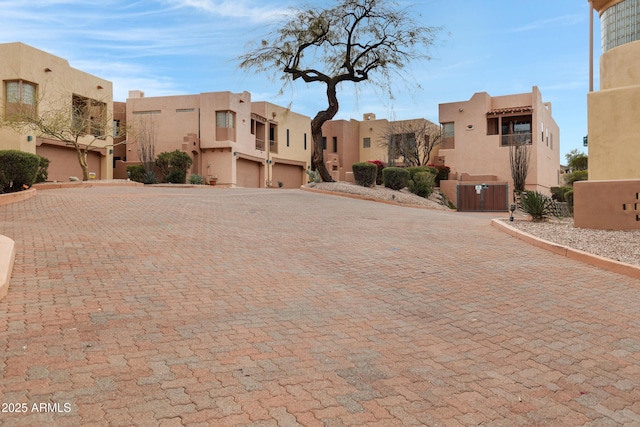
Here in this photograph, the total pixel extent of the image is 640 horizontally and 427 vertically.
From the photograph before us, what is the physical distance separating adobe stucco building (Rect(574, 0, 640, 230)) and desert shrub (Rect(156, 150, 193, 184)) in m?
23.6

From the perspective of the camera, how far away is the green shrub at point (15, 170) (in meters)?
14.6

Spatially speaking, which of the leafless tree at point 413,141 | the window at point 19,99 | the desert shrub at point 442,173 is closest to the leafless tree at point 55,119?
the window at point 19,99

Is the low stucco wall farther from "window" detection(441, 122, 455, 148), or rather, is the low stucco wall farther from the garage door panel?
the garage door panel

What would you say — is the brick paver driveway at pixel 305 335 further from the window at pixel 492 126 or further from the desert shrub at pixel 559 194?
the window at pixel 492 126

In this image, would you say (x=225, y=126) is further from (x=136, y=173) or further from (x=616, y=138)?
(x=616, y=138)

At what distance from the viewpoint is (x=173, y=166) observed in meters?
30.8

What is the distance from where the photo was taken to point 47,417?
9.64ft

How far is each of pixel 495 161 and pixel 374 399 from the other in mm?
36445

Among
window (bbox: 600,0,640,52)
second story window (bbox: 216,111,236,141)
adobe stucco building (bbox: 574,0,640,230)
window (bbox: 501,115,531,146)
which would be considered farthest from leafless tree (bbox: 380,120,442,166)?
adobe stucco building (bbox: 574,0,640,230)

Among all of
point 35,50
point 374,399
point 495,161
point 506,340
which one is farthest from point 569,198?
point 35,50

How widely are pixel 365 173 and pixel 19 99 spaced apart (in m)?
18.8

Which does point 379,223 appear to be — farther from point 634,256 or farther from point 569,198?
point 569,198

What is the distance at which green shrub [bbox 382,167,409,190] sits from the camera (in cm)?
2736

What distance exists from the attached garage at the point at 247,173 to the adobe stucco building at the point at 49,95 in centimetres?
868
